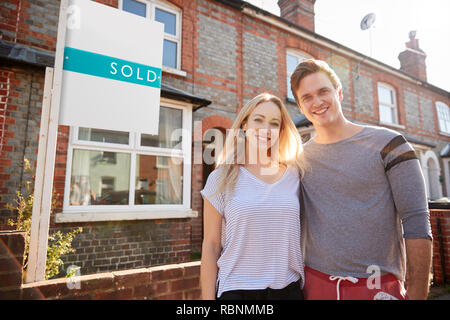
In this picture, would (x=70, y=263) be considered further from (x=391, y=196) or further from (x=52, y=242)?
(x=391, y=196)

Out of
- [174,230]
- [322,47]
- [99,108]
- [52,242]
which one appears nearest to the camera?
[99,108]

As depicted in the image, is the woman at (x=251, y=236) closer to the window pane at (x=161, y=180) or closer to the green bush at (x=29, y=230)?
the green bush at (x=29, y=230)

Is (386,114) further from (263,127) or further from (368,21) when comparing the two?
(263,127)

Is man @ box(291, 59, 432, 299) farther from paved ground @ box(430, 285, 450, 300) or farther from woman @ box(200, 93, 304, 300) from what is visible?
paved ground @ box(430, 285, 450, 300)

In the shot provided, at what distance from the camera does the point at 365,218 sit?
138 centimetres

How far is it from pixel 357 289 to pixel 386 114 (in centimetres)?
1092

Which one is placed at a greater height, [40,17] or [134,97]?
[40,17]

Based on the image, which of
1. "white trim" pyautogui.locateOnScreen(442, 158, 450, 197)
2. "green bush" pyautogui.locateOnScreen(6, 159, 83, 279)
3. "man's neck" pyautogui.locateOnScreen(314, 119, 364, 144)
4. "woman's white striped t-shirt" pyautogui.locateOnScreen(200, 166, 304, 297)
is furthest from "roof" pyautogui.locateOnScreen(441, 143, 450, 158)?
"green bush" pyautogui.locateOnScreen(6, 159, 83, 279)

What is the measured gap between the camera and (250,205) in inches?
61.4

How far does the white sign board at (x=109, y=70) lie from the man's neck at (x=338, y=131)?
64.6 inches

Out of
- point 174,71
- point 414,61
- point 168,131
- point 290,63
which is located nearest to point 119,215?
point 168,131

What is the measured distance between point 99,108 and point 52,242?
258 cm

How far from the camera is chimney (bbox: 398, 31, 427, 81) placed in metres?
12.8

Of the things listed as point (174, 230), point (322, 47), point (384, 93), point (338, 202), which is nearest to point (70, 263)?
point (174, 230)
